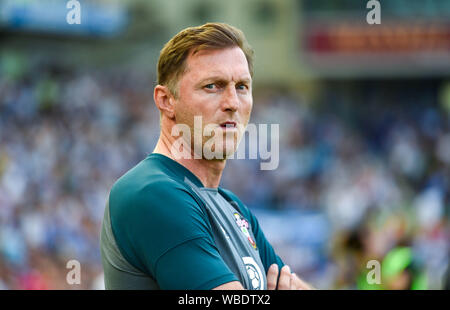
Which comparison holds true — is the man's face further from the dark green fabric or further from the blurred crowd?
the blurred crowd

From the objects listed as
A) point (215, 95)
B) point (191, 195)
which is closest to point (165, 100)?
point (215, 95)

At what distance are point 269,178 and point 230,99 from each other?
14.7 meters

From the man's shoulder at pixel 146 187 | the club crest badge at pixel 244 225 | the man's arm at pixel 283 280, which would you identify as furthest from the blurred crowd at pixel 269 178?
the man's shoulder at pixel 146 187

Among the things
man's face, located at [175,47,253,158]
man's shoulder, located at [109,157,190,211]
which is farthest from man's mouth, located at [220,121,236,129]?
man's shoulder, located at [109,157,190,211]

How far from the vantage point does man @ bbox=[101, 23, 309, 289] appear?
7.32ft

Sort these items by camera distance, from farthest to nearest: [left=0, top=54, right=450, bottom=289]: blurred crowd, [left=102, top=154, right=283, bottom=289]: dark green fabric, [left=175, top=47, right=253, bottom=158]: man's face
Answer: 1. [left=0, top=54, right=450, bottom=289]: blurred crowd
2. [left=175, top=47, right=253, bottom=158]: man's face
3. [left=102, top=154, right=283, bottom=289]: dark green fabric

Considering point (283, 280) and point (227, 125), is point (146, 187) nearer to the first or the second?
point (227, 125)

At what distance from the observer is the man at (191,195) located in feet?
7.32

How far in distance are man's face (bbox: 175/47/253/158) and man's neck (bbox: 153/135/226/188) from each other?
5 cm

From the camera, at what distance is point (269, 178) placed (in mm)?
17281

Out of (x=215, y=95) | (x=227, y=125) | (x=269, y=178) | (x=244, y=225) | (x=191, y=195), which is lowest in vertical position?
(x=269, y=178)

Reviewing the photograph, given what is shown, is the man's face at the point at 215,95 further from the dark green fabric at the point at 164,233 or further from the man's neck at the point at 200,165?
the dark green fabric at the point at 164,233
